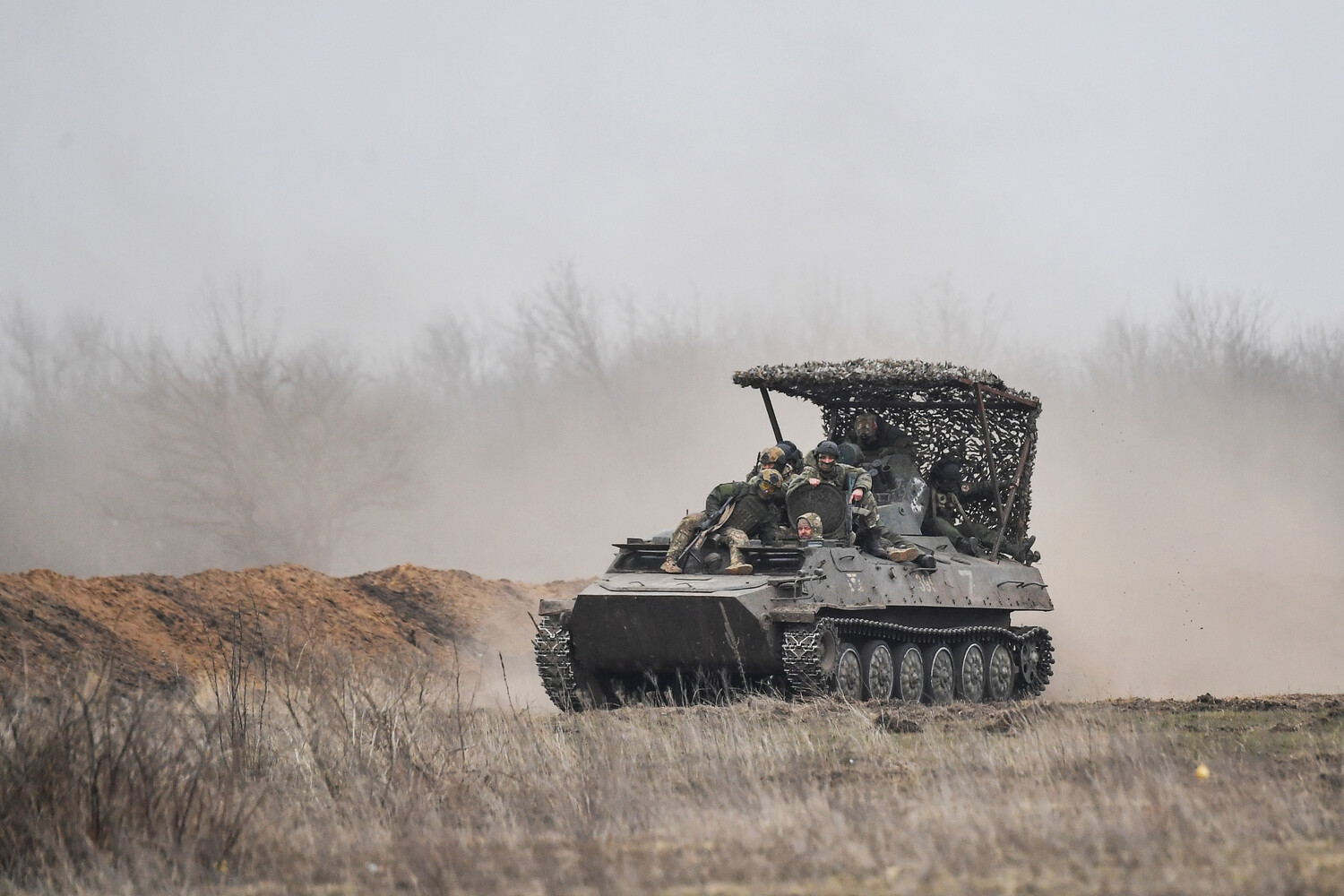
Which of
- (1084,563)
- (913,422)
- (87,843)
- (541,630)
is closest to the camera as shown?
(87,843)

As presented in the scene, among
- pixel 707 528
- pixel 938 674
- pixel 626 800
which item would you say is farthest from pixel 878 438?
pixel 626 800

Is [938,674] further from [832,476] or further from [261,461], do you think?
[261,461]

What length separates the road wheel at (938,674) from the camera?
15.8m

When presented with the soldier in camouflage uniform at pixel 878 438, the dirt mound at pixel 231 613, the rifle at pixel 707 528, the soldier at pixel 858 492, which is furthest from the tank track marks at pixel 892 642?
the dirt mound at pixel 231 613

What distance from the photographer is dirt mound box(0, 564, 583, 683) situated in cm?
1700

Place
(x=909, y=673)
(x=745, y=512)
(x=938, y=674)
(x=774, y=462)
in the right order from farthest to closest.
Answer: (x=938, y=674) → (x=774, y=462) → (x=909, y=673) → (x=745, y=512)

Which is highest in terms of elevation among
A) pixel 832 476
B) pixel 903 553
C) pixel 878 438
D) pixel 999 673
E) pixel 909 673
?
pixel 878 438

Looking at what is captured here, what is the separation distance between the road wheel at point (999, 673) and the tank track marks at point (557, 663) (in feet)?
16.8

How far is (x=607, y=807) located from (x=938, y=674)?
8.54 m

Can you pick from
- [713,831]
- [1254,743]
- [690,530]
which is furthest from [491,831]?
[690,530]

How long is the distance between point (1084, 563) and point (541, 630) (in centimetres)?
1706

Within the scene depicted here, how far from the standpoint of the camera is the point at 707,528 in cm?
1505

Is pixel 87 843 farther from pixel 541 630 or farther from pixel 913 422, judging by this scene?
pixel 913 422

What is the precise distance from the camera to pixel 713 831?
7410mm
